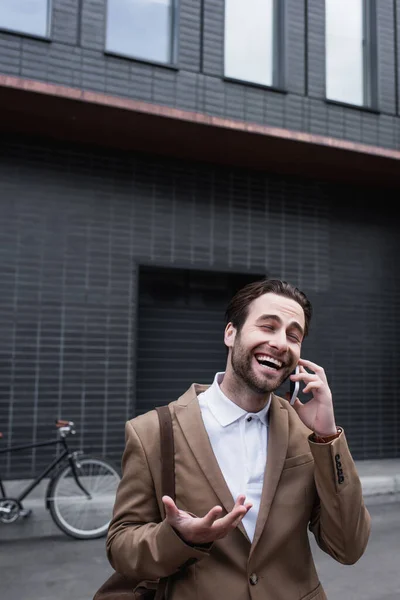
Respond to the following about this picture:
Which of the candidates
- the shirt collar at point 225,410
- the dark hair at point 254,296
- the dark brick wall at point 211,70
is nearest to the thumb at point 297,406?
the shirt collar at point 225,410

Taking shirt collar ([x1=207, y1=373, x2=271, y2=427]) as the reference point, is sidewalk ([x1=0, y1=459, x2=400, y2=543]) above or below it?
below

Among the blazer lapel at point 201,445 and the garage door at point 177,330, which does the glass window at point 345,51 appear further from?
the blazer lapel at point 201,445

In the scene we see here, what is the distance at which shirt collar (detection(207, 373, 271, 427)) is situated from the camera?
1.79 metres

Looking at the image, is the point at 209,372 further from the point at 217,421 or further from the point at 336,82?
the point at 217,421

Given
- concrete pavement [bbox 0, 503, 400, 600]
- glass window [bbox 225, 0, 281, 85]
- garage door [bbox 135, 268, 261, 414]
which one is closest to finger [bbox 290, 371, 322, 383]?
concrete pavement [bbox 0, 503, 400, 600]

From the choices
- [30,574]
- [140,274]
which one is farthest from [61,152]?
[30,574]

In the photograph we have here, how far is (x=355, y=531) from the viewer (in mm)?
1693

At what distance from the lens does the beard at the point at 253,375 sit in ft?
5.67

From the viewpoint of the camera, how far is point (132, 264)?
8523 millimetres

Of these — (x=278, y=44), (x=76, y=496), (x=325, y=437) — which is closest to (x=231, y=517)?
(x=325, y=437)

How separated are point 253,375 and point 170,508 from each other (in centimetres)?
50

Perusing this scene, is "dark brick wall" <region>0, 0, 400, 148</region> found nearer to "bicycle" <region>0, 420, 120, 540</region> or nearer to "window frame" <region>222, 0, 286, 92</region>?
"window frame" <region>222, 0, 286, 92</region>

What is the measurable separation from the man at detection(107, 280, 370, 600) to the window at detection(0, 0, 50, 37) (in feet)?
24.4

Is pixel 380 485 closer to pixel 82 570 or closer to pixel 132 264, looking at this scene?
pixel 82 570
